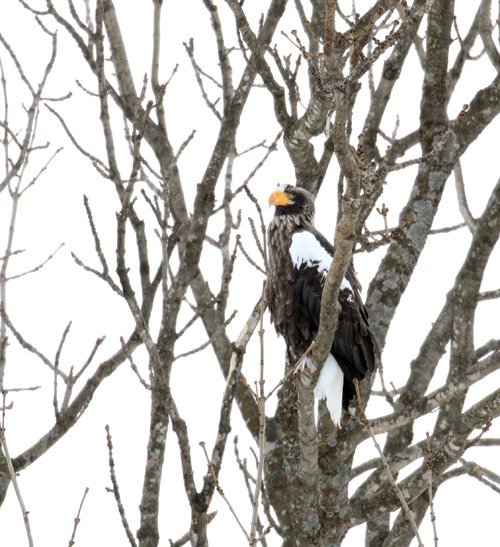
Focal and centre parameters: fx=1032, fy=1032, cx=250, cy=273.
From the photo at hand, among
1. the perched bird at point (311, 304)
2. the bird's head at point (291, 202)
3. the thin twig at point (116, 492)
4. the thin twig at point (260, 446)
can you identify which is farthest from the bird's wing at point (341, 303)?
the thin twig at point (260, 446)

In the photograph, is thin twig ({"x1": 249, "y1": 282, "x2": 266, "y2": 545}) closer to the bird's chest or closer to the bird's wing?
the bird's wing

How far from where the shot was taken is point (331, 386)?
5.39 meters

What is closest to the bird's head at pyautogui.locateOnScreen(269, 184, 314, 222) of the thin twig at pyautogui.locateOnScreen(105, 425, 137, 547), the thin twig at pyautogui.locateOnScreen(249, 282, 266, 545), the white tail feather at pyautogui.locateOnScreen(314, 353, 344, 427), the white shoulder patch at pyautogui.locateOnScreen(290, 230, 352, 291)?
the white shoulder patch at pyautogui.locateOnScreen(290, 230, 352, 291)

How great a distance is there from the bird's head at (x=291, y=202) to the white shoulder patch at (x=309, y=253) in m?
0.45

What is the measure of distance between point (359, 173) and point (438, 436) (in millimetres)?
2059

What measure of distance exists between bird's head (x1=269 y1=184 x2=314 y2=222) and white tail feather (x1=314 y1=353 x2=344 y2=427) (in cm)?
111

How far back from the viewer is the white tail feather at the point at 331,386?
5289 mm

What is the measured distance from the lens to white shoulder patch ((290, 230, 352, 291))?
5.52 meters

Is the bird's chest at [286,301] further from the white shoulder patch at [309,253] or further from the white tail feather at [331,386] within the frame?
the white tail feather at [331,386]

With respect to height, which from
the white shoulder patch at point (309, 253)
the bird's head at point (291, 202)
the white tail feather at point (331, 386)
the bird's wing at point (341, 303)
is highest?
the bird's head at point (291, 202)

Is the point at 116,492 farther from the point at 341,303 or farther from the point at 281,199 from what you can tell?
the point at 281,199

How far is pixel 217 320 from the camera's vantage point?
5.35m

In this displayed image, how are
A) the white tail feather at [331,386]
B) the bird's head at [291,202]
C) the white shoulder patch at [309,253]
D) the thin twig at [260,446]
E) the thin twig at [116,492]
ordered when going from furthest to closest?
the bird's head at [291,202] < the white shoulder patch at [309,253] < the white tail feather at [331,386] < the thin twig at [116,492] < the thin twig at [260,446]

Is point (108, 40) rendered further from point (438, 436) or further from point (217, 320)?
point (438, 436)
